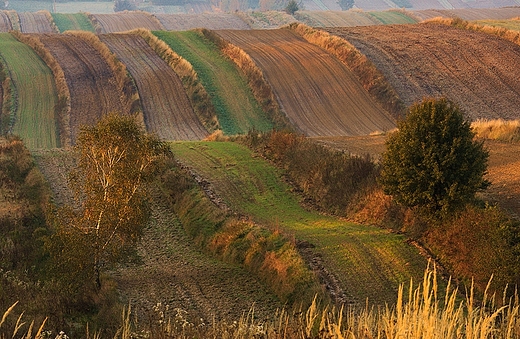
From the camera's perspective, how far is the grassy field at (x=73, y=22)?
118606mm

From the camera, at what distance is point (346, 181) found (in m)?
30.2

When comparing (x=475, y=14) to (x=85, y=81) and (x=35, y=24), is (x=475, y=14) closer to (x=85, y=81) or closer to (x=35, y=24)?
(x=35, y=24)

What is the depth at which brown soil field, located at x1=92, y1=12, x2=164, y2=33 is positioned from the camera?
11944 centimetres

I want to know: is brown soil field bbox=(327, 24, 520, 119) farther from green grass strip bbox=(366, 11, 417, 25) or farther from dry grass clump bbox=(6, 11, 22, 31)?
dry grass clump bbox=(6, 11, 22, 31)

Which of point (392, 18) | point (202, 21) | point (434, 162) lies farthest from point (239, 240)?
point (392, 18)

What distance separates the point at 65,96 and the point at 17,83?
236 inches

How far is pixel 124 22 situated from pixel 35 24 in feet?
50.8

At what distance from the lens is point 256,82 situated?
6356 centimetres

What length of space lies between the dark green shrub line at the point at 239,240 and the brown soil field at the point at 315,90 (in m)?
23.2

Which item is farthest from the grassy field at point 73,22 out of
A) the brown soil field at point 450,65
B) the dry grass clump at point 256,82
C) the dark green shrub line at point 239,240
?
the dark green shrub line at point 239,240

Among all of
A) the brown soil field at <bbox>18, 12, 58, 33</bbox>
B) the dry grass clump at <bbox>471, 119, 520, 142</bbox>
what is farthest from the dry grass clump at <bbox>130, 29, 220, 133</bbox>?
the brown soil field at <bbox>18, 12, 58, 33</bbox>

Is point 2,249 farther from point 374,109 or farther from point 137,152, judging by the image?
point 374,109

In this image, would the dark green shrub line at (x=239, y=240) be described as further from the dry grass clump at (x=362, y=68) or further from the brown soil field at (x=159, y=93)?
the dry grass clump at (x=362, y=68)

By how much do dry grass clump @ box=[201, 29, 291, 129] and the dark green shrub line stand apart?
24472mm
